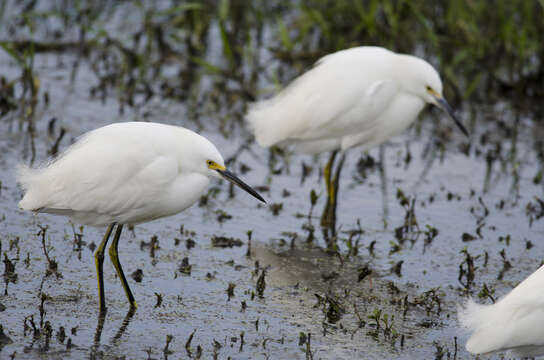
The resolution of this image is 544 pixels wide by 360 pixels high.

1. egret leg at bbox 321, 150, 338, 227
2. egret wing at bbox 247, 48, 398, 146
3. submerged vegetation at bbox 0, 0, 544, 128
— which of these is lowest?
egret leg at bbox 321, 150, 338, 227

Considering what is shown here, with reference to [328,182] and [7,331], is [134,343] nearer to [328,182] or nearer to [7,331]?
[7,331]

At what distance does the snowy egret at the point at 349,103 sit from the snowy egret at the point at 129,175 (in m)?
2.11

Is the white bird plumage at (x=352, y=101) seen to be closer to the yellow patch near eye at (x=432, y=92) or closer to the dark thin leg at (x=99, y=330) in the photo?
the yellow patch near eye at (x=432, y=92)

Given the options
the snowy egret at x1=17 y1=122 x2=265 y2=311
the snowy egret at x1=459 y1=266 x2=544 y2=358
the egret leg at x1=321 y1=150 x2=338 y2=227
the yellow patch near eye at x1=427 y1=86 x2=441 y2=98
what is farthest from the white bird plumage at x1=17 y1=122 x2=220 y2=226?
the yellow patch near eye at x1=427 y1=86 x2=441 y2=98

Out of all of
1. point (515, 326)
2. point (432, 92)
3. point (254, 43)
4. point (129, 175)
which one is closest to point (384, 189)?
point (432, 92)

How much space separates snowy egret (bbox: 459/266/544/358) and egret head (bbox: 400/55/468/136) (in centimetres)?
285

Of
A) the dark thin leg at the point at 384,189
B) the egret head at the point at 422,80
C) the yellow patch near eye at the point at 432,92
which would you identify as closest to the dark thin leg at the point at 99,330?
the dark thin leg at the point at 384,189

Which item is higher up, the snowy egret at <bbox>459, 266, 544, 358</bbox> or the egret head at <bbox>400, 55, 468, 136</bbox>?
Result: the egret head at <bbox>400, 55, 468, 136</bbox>

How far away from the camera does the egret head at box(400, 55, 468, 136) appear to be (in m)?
6.45

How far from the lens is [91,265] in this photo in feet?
16.4

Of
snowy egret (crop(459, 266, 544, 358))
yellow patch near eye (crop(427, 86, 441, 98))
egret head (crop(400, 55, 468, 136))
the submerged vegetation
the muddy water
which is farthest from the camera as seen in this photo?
the submerged vegetation

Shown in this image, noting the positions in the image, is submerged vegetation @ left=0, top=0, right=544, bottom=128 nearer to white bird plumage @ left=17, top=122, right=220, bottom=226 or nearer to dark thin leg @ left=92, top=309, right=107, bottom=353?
white bird plumage @ left=17, top=122, right=220, bottom=226

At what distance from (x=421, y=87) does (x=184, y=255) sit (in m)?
2.36

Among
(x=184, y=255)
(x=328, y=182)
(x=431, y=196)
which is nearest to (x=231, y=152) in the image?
(x=328, y=182)
